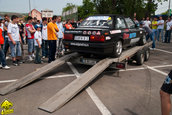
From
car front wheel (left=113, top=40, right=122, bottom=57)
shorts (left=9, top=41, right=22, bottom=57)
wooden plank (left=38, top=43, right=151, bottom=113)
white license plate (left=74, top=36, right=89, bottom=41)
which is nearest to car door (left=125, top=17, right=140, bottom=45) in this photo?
car front wheel (left=113, top=40, right=122, bottom=57)

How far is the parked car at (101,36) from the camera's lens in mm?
4957

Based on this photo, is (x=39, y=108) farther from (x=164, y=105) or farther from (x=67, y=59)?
(x=67, y=59)

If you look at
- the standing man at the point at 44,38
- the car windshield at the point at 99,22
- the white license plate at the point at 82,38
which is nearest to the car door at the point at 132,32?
the car windshield at the point at 99,22

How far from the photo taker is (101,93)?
391 centimetres

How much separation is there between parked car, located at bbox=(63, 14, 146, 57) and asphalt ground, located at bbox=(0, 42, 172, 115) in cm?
87

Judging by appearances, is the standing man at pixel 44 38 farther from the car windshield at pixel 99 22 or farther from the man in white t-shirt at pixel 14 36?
the car windshield at pixel 99 22

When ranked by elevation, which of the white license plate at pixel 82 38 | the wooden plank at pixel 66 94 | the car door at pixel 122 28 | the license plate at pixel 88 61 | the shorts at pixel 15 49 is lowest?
the wooden plank at pixel 66 94

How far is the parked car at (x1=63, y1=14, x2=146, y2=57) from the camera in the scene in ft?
16.3

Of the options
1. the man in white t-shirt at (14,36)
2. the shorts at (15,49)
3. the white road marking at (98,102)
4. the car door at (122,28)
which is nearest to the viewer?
the white road marking at (98,102)

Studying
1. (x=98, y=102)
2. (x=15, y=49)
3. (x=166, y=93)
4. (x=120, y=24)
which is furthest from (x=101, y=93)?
(x=15, y=49)

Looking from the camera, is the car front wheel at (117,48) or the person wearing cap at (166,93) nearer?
the person wearing cap at (166,93)

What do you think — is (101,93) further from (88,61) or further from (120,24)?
(120,24)

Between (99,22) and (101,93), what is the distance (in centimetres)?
A: 278

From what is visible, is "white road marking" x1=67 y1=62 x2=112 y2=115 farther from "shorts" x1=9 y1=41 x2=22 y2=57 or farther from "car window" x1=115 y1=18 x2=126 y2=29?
"shorts" x1=9 y1=41 x2=22 y2=57
